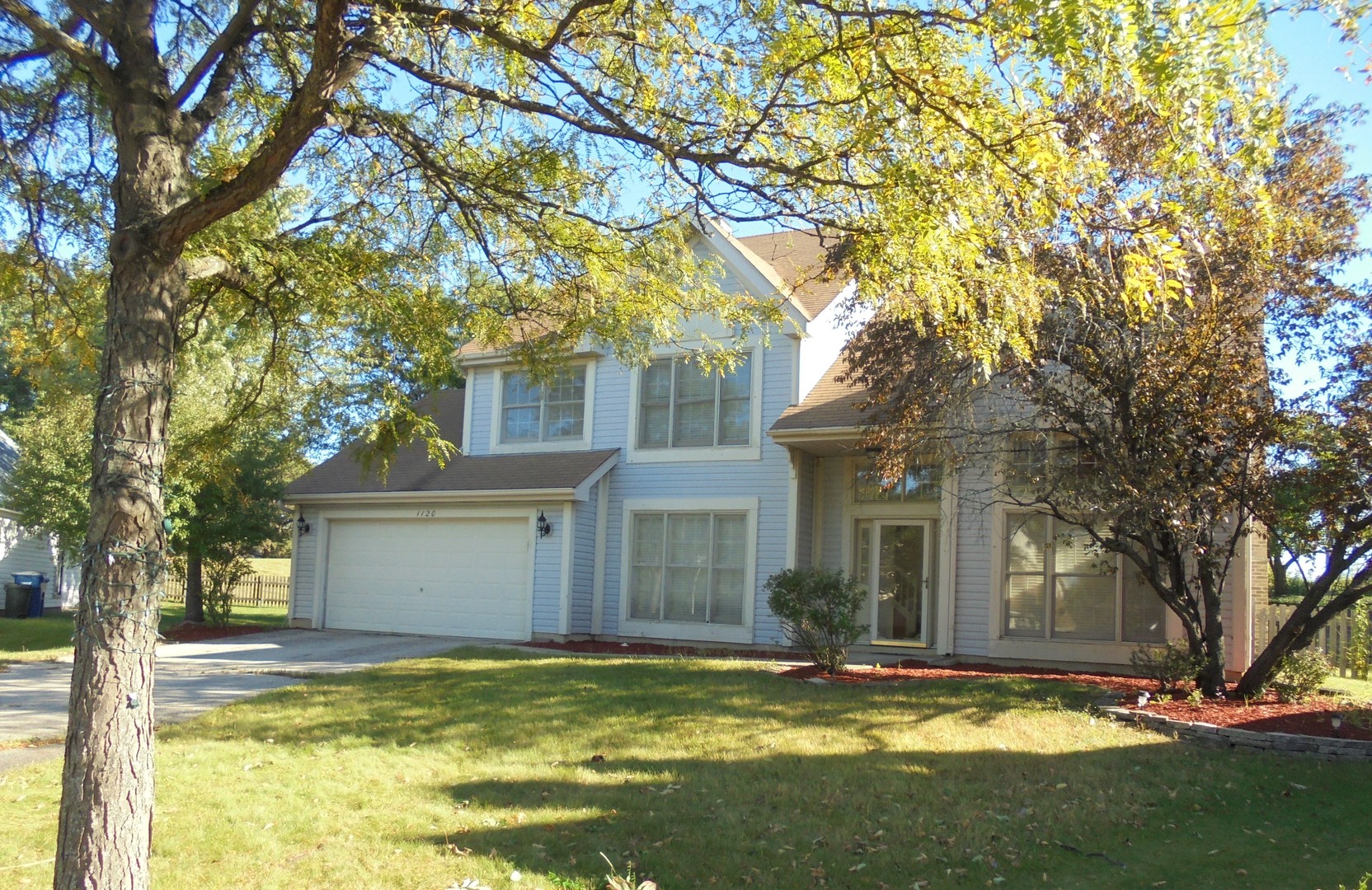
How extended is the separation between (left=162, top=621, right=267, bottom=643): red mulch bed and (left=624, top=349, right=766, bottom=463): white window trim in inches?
309

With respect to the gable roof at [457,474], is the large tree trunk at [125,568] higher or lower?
lower

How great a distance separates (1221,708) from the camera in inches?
395

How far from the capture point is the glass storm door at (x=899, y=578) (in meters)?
15.8

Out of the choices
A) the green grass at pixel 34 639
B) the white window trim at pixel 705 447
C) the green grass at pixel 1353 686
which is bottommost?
the green grass at pixel 34 639

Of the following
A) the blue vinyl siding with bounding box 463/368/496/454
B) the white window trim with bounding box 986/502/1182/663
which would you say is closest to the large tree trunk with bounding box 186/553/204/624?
the blue vinyl siding with bounding box 463/368/496/454

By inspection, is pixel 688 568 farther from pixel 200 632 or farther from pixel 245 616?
pixel 245 616

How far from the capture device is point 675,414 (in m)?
17.1

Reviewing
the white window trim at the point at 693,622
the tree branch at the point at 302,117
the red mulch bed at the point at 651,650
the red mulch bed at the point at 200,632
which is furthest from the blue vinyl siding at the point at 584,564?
the tree branch at the point at 302,117

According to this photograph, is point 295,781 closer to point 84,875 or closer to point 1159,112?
point 84,875

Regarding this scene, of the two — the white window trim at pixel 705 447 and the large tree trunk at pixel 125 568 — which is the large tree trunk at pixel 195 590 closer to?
the white window trim at pixel 705 447

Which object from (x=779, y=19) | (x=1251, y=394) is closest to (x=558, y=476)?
(x=1251, y=394)

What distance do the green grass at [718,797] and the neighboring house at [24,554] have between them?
65.1ft

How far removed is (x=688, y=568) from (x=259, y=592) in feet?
61.5

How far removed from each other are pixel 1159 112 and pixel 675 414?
1259 cm
